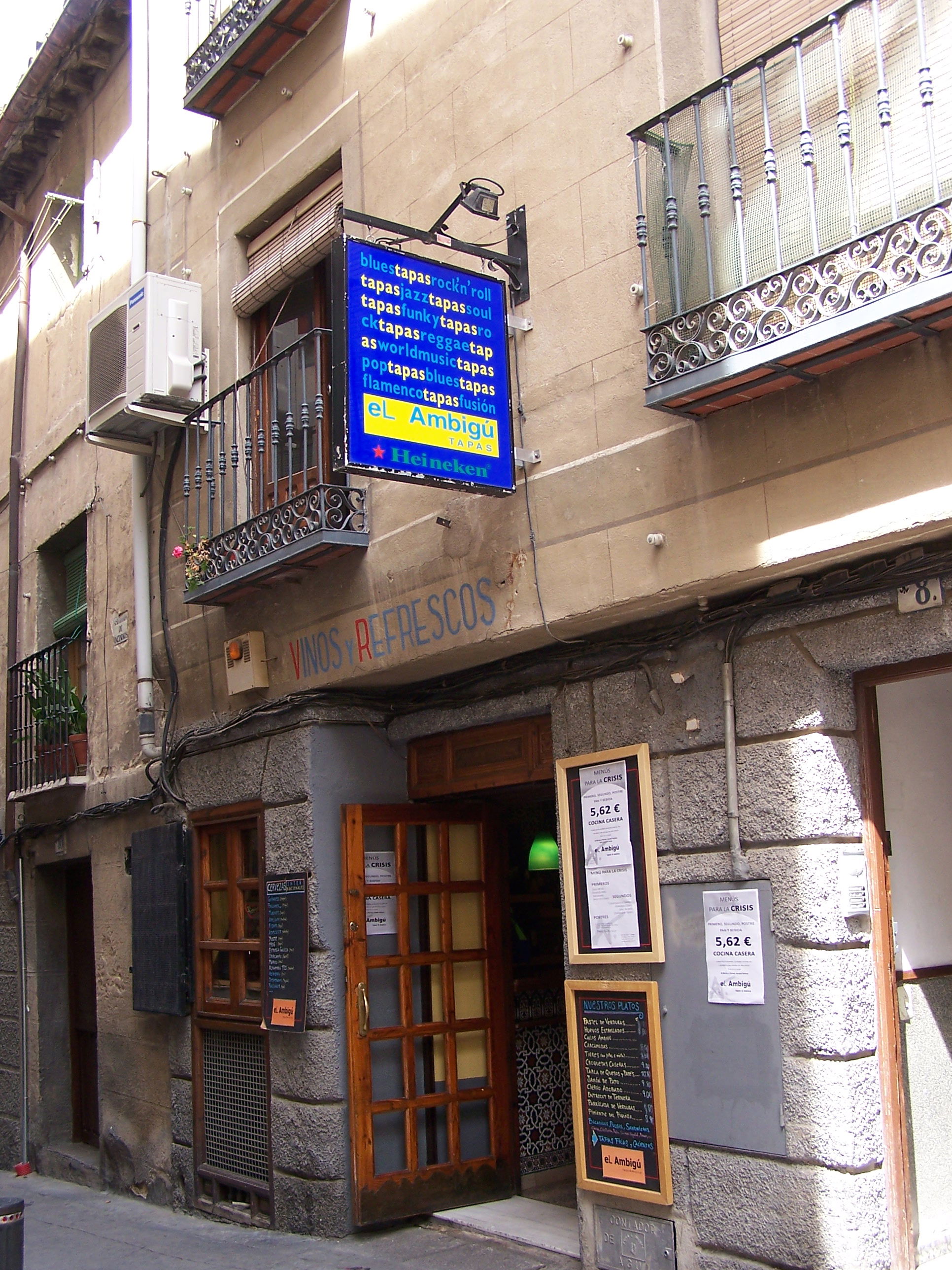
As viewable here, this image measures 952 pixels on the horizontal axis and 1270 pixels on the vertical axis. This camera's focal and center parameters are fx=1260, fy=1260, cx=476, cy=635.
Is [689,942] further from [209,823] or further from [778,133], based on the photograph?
[209,823]

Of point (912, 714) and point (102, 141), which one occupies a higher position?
point (102, 141)

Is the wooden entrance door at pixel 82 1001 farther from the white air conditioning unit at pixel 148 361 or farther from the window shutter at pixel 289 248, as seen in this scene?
the window shutter at pixel 289 248

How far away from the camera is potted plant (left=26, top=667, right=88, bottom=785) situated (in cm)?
983

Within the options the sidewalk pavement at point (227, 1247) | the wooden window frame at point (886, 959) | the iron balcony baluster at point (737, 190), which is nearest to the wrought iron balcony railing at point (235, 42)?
the iron balcony baluster at point (737, 190)

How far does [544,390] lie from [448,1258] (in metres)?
4.27

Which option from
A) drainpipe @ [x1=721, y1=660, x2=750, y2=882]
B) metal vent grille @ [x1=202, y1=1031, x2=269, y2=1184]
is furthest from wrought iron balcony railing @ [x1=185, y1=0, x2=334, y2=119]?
metal vent grille @ [x1=202, y1=1031, x2=269, y2=1184]

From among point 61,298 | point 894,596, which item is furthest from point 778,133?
point 61,298

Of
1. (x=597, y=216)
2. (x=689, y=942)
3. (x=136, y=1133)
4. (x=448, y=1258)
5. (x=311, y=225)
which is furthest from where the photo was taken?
(x=136, y=1133)

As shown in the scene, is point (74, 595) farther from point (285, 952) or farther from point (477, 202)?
point (477, 202)

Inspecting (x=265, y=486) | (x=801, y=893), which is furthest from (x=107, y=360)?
(x=801, y=893)

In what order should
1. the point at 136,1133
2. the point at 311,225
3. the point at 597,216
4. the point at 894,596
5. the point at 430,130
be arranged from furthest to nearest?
the point at 136,1133 → the point at 311,225 → the point at 430,130 → the point at 597,216 → the point at 894,596

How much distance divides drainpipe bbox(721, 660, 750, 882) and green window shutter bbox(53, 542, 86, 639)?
6.85 meters

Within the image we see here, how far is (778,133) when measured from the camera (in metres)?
4.96

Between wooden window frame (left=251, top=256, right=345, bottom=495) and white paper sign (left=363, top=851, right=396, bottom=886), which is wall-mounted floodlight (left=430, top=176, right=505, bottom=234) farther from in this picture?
white paper sign (left=363, top=851, right=396, bottom=886)
